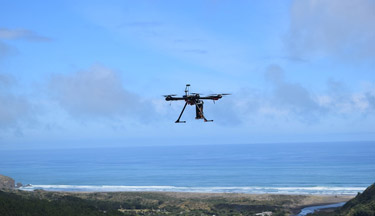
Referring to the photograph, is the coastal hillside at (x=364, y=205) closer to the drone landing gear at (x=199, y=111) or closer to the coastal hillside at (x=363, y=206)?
the coastal hillside at (x=363, y=206)

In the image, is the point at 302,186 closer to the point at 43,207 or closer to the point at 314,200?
the point at 314,200

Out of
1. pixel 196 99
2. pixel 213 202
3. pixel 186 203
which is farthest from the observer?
pixel 213 202

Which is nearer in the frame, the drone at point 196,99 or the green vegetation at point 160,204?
the drone at point 196,99

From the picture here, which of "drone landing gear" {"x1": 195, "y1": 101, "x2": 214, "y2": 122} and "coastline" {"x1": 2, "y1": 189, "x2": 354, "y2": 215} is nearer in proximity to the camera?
"drone landing gear" {"x1": 195, "y1": 101, "x2": 214, "y2": 122}

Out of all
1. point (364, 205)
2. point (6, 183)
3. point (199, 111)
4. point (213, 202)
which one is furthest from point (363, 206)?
point (6, 183)

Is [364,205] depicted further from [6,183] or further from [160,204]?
[6,183]

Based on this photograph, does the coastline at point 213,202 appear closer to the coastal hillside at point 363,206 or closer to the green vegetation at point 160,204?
the green vegetation at point 160,204

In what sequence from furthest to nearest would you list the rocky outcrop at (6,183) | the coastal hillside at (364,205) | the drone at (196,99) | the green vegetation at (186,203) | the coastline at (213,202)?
1. the rocky outcrop at (6,183)
2. the coastline at (213,202)
3. the green vegetation at (186,203)
4. the coastal hillside at (364,205)
5. the drone at (196,99)

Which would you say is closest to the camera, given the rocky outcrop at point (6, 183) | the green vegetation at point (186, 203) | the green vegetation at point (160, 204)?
the green vegetation at point (160, 204)

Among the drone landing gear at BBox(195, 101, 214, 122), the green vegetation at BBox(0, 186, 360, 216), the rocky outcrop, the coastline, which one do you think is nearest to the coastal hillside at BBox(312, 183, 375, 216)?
the coastline

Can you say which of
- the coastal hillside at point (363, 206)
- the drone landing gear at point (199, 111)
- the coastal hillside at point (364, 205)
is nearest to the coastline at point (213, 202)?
the coastal hillside at point (363, 206)

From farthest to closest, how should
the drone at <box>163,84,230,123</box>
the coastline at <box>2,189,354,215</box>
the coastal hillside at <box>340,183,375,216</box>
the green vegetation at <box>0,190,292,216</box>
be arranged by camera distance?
the coastline at <box>2,189,354,215</box> < the green vegetation at <box>0,190,292,216</box> < the coastal hillside at <box>340,183,375,216</box> < the drone at <box>163,84,230,123</box>

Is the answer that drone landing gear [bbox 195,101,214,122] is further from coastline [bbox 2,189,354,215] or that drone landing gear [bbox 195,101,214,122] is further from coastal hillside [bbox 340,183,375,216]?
coastline [bbox 2,189,354,215]

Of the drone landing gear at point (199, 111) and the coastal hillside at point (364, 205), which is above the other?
the drone landing gear at point (199, 111)
